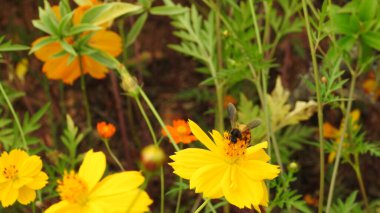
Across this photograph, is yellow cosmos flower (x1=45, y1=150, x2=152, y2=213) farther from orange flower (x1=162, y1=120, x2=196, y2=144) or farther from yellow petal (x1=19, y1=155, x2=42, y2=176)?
orange flower (x1=162, y1=120, x2=196, y2=144)

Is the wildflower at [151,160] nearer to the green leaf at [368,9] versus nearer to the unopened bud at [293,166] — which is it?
the unopened bud at [293,166]

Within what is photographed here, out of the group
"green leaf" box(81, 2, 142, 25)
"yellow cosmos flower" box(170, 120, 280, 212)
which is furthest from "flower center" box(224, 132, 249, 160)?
"green leaf" box(81, 2, 142, 25)

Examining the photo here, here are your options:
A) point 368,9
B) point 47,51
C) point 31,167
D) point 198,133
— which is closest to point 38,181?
point 31,167

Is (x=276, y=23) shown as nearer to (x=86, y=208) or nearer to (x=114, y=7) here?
(x=114, y=7)

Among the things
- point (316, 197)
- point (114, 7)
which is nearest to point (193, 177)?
point (114, 7)

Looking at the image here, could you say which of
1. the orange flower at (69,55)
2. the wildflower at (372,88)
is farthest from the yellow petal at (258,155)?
the wildflower at (372,88)

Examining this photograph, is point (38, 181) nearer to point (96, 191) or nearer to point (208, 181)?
point (96, 191)
